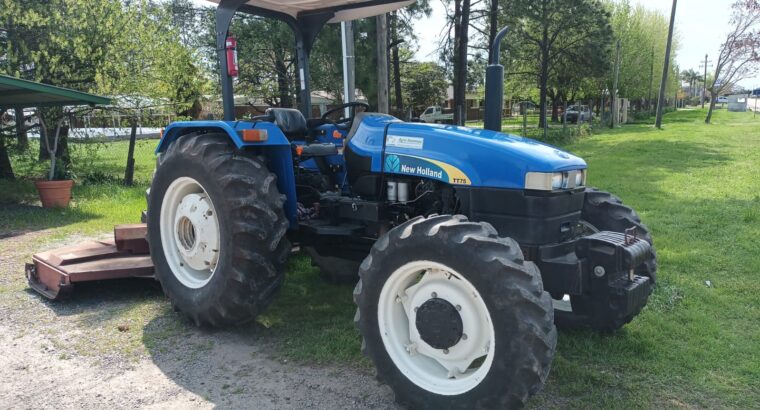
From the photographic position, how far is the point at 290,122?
14.1 feet

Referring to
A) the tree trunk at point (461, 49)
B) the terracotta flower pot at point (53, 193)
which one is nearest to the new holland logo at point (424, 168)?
the terracotta flower pot at point (53, 193)

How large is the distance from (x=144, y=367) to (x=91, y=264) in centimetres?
167

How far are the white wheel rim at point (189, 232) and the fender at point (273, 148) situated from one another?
42 cm

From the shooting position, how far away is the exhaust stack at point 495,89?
333cm

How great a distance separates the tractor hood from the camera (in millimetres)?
3037

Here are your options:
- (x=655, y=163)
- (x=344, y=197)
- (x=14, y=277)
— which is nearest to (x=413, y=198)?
(x=344, y=197)

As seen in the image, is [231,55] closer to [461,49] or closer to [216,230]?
[216,230]

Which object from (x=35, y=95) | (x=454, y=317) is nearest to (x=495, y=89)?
(x=454, y=317)

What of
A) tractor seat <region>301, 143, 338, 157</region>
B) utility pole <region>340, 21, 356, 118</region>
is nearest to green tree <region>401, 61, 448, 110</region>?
utility pole <region>340, 21, 356, 118</region>

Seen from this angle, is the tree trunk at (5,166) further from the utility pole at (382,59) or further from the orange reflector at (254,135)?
the orange reflector at (254,135)

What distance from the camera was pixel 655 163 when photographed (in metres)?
13.2

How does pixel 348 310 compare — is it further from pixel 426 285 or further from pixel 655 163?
pixel 655 163

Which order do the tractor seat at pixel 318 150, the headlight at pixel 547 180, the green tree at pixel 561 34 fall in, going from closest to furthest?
the headlight at pixel 547 180 → the tractor seat at pixel 318 150 → the green tree at pixel 561 34

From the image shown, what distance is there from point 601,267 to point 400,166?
1.31 metres
